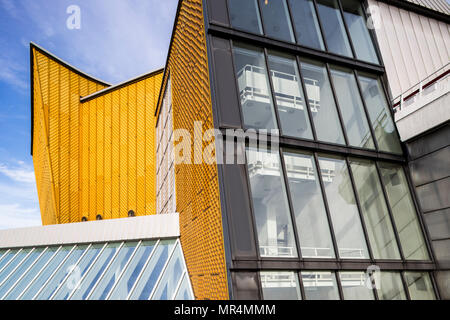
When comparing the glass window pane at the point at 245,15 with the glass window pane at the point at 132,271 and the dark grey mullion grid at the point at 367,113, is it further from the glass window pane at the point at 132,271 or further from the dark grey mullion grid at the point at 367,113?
the glass window pane at the point at 132,271

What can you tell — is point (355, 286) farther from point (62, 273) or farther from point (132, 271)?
point (62, 273)

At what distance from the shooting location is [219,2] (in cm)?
1187

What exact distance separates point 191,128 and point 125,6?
9307 mm

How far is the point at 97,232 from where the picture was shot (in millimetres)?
14570

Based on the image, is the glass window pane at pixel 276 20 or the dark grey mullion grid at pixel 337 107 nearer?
the dark grey mullion grid at pixel 337 107

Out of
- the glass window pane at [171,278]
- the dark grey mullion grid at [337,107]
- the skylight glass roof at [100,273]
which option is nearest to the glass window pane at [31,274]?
the skylight glass roof at [100,273]

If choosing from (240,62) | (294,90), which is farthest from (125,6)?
(294,90)

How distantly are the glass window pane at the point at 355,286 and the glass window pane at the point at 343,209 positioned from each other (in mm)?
481

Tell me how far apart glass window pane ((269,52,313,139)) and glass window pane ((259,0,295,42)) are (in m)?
0.77

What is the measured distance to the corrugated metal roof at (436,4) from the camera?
1706 cm

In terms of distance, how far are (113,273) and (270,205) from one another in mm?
6256

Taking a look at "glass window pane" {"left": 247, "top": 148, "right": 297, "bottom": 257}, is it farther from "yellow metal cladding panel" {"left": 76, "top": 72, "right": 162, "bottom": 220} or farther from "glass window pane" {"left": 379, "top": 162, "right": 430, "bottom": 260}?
"yellow metal cladding panel" {"left": 76, "top": 72, "right": 162, "bottom": 220}
